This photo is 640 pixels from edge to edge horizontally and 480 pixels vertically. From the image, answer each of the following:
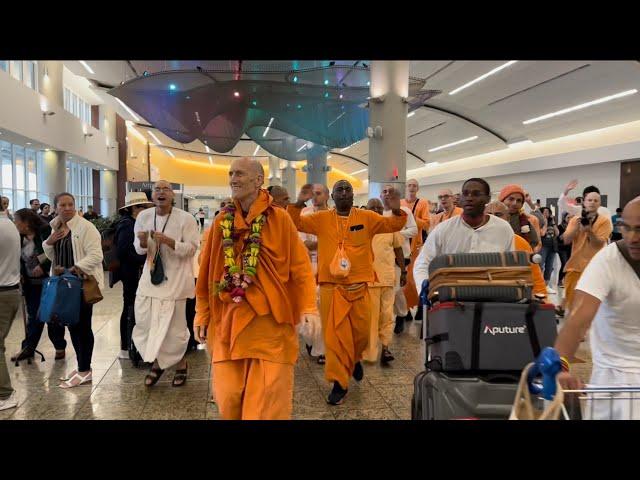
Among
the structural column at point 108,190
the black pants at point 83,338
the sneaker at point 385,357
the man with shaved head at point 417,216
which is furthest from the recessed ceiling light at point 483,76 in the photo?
the structural column at point 108,190

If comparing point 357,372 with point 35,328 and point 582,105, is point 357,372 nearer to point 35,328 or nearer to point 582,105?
point 35,328

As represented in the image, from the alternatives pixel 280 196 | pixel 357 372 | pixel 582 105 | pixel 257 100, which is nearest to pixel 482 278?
pixel 357 372

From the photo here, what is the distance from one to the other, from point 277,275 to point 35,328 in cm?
405

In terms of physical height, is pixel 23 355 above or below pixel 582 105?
below

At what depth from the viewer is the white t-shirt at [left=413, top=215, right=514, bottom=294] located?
355 cm

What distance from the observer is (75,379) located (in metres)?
4.90

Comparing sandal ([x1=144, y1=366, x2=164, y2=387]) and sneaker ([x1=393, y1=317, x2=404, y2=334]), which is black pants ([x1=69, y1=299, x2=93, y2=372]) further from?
sneaker ([x1=393, y1=317, x2=404, y2=334])

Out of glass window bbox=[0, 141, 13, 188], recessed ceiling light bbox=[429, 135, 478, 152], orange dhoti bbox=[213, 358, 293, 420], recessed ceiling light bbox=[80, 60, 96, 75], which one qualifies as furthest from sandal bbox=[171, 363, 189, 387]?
recessed ceiling light bbox=[429, 135, 478, 152]

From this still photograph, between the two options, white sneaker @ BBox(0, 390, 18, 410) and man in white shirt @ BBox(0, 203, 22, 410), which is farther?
white sneaker @ BBox(0, 390, 18, 410)

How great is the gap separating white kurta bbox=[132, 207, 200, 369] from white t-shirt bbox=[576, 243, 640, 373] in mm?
3589

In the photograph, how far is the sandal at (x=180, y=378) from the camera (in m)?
5.01

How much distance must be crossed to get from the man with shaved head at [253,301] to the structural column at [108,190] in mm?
31626

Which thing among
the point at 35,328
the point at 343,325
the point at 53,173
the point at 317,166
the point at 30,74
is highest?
the point at 30,74
